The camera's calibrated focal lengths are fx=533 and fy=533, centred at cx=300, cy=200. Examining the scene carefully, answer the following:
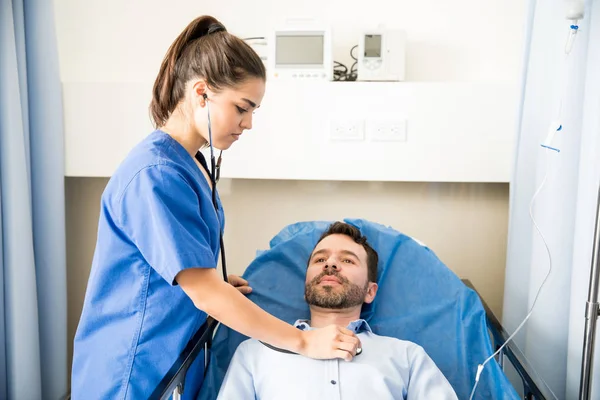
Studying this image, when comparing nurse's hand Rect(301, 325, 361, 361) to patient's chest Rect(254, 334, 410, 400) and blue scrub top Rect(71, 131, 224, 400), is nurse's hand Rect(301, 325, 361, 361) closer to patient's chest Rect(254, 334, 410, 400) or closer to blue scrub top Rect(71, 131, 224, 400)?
patient's chest Rect(254, 334, 410, 400)

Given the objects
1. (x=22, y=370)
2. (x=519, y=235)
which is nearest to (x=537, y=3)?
(x=519, y=235)

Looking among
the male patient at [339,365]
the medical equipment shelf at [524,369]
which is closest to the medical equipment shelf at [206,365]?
the medical equipment shelf at [524,369]

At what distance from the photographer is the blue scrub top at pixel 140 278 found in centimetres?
116

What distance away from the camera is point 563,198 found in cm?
154

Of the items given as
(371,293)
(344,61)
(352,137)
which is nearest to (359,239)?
(371,293)

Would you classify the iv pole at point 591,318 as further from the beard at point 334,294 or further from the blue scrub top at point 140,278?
the blue scrub top at point 140,278

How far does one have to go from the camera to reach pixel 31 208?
2.05 metres

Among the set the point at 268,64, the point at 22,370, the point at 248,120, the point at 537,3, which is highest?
the point at 537,3

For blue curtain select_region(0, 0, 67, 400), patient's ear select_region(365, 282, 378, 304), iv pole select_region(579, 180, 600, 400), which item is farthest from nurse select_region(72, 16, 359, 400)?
blue curtain select_region(0, 0, 67, 400)

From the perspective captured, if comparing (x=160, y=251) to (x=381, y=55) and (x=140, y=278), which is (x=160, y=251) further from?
(x=381, y=55)

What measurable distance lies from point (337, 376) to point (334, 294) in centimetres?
28

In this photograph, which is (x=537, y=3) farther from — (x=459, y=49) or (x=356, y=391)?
(x=356, y=391)

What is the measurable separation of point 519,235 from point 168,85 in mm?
1293

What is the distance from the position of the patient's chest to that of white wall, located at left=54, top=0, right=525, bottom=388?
3.02 ft
